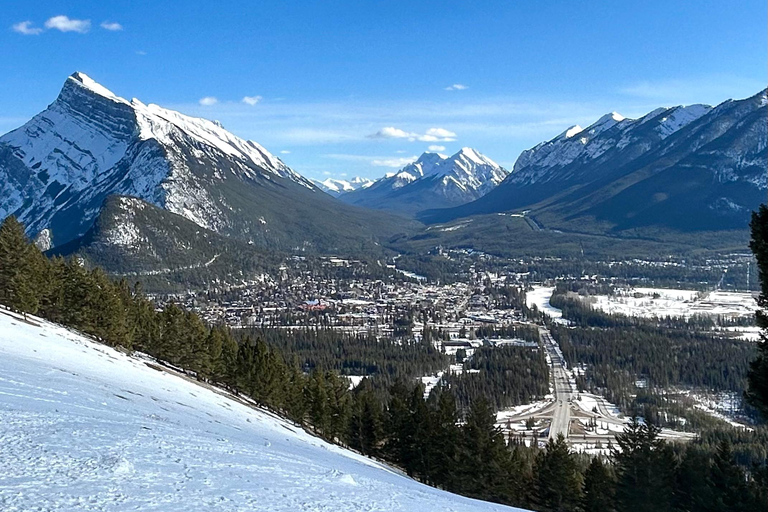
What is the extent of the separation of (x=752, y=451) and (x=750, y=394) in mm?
71144

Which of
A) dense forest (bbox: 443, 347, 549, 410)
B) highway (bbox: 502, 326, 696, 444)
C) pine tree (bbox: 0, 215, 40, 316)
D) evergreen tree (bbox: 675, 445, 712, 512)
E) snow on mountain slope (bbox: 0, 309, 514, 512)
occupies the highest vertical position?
pine tree (bbox: 0, 215, 40, 316)

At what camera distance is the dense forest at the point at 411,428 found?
103 ft

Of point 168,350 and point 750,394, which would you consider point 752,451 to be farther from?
point 168,350

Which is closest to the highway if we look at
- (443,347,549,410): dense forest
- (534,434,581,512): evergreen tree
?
(443,347,549,410): dense forest

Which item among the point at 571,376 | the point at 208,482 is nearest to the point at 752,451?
the point at 571,376

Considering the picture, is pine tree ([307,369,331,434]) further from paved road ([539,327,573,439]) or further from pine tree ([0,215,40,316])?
paved road ([539,327,573,439])

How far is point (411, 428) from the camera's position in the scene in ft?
149

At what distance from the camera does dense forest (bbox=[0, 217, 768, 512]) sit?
31516 mm

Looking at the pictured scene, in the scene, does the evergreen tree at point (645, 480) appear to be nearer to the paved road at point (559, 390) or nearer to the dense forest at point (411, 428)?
the dense forest at point (411, 428)

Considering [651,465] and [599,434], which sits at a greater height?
[651,465]

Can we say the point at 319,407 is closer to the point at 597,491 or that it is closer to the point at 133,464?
the point at 597,491

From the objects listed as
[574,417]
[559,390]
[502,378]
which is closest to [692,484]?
[574,417]

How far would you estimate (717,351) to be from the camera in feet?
435

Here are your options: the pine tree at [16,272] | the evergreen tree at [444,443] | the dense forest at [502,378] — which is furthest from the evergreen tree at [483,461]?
the dense forest at [502,378]
